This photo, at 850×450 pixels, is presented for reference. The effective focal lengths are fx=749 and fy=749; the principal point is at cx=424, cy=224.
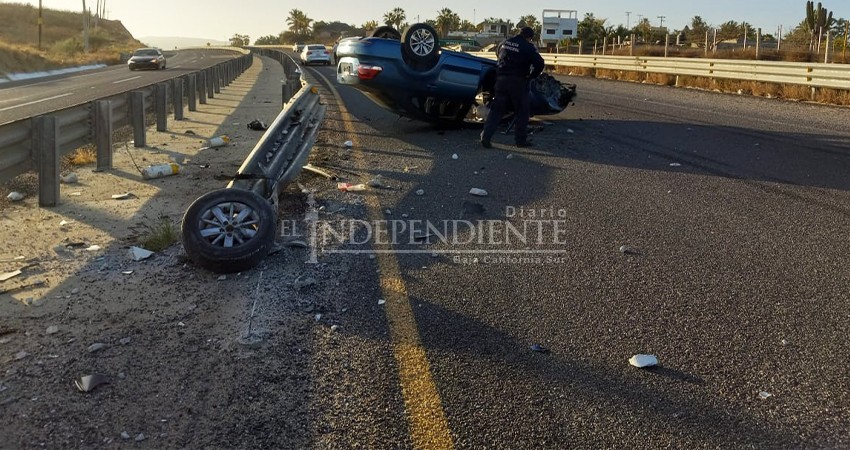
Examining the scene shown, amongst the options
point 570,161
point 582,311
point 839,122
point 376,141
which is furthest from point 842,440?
point 839,122

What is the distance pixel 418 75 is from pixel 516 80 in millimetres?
1521

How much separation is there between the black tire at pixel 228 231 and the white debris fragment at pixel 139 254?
47cm

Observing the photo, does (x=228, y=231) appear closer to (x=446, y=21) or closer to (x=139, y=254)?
(x=139, y=254)

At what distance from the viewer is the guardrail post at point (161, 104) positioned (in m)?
12.5

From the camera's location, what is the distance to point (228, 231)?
493cm

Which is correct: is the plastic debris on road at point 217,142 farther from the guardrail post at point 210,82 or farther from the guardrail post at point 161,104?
the guardrail post at point 210,82

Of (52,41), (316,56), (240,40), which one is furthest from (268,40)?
(316,56)

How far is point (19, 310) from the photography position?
4.28m

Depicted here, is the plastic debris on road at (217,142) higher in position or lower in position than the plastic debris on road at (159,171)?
higher

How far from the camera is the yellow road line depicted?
115 inches

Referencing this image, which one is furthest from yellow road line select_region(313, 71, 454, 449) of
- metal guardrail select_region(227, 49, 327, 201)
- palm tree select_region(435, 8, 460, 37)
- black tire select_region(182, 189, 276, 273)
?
palm tree select_region(435, 8, 460, 37)

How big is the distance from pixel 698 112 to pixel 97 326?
12.8 meters

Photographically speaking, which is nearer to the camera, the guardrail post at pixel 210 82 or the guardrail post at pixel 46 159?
the guardrail post at pixel 46 159

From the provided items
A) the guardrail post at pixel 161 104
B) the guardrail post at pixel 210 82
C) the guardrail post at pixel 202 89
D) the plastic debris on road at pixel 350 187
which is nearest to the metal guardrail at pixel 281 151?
the plastic debris on road at pixel 350 187
